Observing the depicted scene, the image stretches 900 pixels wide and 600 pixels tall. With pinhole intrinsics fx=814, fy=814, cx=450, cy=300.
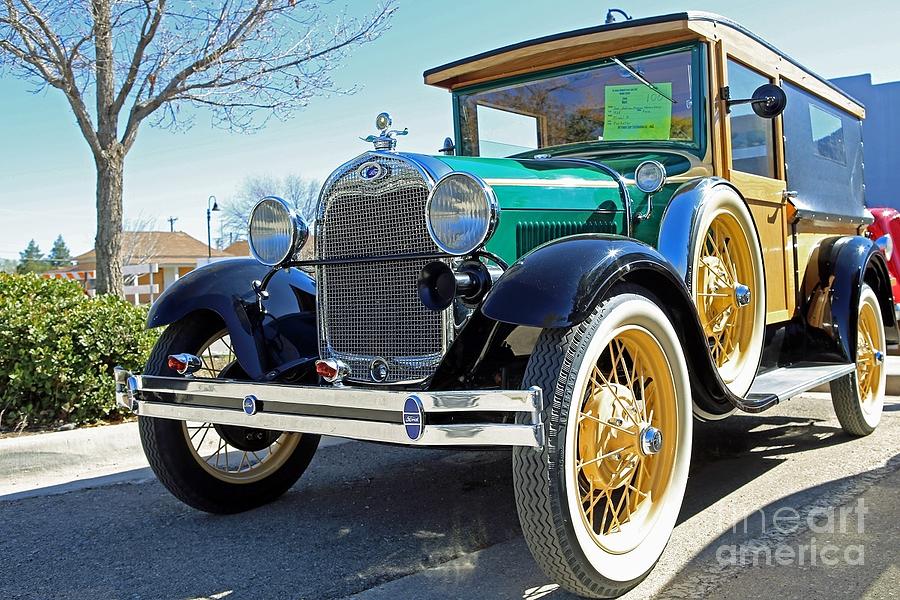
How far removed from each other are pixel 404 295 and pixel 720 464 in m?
2.24

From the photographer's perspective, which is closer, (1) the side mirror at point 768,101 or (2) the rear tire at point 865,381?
(1) the side mirror at point 768,101

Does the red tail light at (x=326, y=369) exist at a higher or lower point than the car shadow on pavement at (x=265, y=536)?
higher

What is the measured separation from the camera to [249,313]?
3.51m

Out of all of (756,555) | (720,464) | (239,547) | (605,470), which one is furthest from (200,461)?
(720,464)

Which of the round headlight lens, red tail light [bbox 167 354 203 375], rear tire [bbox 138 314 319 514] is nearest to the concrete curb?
rear tire [bbox 138 314 319 514]

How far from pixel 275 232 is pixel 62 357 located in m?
2.55

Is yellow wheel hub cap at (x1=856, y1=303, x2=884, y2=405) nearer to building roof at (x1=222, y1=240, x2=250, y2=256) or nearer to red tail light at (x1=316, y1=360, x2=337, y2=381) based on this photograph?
red tail light at (x1=316, y1=360, x2=337, y2=381)

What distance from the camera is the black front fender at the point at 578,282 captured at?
99.1 inches

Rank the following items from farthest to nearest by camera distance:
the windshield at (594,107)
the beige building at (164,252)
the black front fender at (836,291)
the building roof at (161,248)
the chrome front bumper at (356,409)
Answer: the building roof at (161,248) → the beige building at (164,252) → the black front fender at (836,291) → the windshield at (594,107) → the chrome front bumper at (356,409)

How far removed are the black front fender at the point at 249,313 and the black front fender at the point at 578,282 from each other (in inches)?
45.9

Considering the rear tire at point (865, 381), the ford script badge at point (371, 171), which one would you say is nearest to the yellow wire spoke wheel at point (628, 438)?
the ford script badge at point (371, 171)

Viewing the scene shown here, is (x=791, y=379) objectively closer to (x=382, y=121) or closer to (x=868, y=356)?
(x=868, y=356)

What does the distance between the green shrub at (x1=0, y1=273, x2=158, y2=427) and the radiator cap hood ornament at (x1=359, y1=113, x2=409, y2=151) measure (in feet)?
9.59

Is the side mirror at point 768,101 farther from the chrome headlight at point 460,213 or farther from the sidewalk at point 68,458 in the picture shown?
the sidewalk at point 68,458
